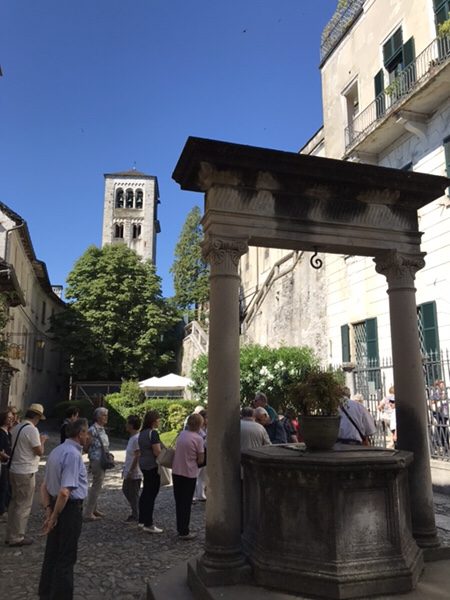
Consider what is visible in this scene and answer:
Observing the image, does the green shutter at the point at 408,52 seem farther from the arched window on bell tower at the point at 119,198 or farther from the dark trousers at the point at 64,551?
the arched window on bell tower at the point at 119,198

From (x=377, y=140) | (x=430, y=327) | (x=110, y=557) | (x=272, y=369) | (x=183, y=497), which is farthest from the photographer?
(x=272, y=369)

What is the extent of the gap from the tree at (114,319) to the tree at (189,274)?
15.3ft

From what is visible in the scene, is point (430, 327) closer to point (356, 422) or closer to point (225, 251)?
point (356, 422)

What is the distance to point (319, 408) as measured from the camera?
4.85 m

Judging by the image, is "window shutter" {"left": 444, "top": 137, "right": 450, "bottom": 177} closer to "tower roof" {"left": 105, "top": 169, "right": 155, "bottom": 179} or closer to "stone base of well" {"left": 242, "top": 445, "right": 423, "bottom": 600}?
"stone base of well" {"left": 242, "top": 445, "right": 423, "bottom": 600}

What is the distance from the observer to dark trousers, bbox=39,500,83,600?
13.3 ft

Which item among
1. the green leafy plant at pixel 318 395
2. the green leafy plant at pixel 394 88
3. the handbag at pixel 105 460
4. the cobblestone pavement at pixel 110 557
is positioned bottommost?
the cobblestone pavement at pixel 110 557

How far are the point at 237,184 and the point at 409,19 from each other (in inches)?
481

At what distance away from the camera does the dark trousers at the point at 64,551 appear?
406 cm

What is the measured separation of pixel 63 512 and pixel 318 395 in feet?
8.25

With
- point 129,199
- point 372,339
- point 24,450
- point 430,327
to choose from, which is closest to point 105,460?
point 24,450

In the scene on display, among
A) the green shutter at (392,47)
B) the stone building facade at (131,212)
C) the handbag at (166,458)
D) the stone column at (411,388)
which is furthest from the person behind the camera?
the stone building facade at (131,212)

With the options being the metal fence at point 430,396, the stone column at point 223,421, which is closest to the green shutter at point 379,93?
the metal fence at point 430,396

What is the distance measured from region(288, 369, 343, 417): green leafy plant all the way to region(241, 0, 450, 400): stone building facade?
23.4 ft
